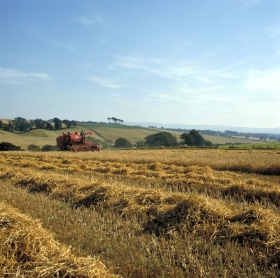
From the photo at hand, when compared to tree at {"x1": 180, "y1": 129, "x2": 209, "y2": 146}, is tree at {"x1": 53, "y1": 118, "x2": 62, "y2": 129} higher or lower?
higher

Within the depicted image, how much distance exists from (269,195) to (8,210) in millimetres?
6592

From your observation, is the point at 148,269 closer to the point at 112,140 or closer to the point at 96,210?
the point at 96,210

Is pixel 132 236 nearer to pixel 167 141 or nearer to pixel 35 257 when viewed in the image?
pixel 35 257

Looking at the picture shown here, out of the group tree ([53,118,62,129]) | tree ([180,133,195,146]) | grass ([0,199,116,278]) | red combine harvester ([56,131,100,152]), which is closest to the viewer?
grass ([0,199,116,278])

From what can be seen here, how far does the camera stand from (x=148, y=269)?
11.1ft

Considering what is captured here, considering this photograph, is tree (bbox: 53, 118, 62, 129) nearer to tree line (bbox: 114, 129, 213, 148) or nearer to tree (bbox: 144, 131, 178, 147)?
tree line (bbox: 114, 129, 213, 148)

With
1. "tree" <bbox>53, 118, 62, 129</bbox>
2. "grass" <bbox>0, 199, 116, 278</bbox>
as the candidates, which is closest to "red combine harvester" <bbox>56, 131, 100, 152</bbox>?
"grass" <bbox>0, 199, 116, 278</bbox>

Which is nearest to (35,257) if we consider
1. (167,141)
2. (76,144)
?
(76,144)

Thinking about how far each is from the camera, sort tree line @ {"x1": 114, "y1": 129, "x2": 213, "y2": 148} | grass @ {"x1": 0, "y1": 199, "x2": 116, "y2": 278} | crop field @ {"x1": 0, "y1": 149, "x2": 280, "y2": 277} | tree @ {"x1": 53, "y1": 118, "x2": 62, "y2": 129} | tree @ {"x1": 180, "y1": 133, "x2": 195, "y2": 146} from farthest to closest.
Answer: tree @ {"x1": 53, "y1": 118, "x2": 62, "y2": 129}, tree line @ {"x1": 114, "y1": 129, "x2": 213, "y2": 148}, tree @ {"x1": 180, "y1": 133, "x2": 195, "y2": 146}, crop field @ {"x1": 0, "y1": 149, "x2": 280, "y2": 277}, grass @ {"x1": 0, "y1": 199, "x2": 116, "y2": 278}

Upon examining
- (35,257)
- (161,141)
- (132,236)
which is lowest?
(161,141)

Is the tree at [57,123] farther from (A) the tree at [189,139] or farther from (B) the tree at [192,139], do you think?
(A) the tree at [189,139]

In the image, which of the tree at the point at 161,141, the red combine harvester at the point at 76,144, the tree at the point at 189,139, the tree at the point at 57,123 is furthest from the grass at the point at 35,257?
the tree at the point at 57,123

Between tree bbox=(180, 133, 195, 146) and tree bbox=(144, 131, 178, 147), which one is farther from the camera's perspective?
tree bbox=(144, 131, 178, 147)

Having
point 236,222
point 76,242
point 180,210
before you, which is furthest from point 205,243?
point 76,242
